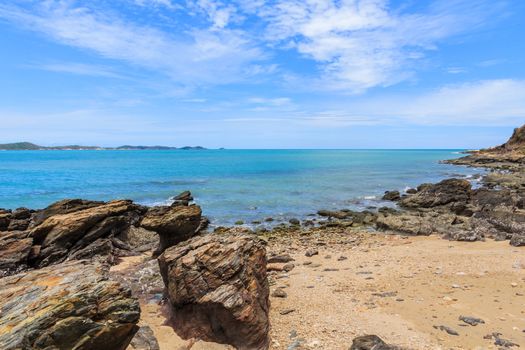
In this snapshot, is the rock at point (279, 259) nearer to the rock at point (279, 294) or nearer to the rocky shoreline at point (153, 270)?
the rocky shoreline at point (153, 270)

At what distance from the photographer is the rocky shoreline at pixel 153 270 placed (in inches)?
290

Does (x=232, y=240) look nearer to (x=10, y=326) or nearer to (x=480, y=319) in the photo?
(x=10, y=326)

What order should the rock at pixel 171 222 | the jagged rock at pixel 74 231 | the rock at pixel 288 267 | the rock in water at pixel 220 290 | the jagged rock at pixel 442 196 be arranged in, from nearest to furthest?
1. the rock in water at pixel 220 290
2. the rock at pixel 288 267
3. the rock at pixel 171 222
4. the jagged rock at pixel 74 231
5. the jagged rock at pixel 442 196

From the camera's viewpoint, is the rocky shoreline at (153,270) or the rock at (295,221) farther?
the rock at (295,221)

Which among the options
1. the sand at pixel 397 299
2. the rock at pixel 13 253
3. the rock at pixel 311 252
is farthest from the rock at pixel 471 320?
the rock at pixel 13 253

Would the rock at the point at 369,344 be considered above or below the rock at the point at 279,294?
above

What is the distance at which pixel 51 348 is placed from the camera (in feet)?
22.2

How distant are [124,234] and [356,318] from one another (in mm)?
16479

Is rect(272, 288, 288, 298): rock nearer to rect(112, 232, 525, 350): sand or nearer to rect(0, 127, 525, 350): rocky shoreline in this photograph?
rect(0, 127, 525, 350): rocky shoreline

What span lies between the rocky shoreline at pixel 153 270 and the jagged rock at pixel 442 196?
482 cm

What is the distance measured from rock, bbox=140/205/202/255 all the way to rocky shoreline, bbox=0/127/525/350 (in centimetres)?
6

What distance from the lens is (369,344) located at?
334 inches

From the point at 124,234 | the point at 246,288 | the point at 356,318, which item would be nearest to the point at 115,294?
the point at 246,288

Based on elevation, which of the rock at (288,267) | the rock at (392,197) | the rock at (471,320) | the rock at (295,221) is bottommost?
the rock at (295,221)
